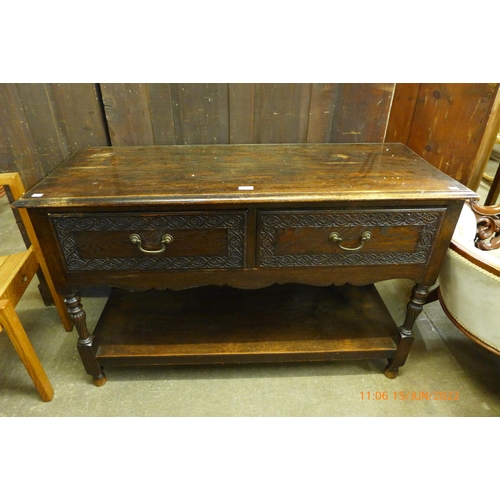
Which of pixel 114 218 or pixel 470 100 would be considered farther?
pixel 470 100

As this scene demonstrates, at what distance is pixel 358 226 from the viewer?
3.43 feet

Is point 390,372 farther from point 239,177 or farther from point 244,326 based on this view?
point 239,177

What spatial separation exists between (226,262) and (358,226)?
428mm

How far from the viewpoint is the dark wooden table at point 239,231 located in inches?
39.0

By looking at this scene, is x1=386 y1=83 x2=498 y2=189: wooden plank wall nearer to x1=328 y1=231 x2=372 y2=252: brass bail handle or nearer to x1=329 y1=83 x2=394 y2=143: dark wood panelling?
x1=329 y1=83 x2=394 y2=143: dark wood panelling

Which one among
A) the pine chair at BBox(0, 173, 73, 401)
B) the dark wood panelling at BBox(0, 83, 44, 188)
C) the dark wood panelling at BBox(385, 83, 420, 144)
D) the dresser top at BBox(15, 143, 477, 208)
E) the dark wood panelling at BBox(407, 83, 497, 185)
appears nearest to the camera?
the dresser top at BBox(15, 143, 477, 208)

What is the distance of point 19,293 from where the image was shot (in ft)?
4.10

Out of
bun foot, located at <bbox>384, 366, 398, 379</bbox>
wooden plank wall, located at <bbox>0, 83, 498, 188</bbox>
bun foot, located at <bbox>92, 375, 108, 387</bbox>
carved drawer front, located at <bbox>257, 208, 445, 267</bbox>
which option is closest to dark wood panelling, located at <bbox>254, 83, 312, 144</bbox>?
wooden plank wall, located at <bbox>0, 83, 498, 188</bbox>

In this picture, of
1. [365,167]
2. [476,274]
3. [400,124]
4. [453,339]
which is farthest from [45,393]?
[400,124]

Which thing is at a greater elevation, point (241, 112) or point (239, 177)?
point (241, 112)

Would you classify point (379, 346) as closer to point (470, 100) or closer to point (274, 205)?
point (274, 205)

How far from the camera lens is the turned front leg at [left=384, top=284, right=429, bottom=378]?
1216 mm

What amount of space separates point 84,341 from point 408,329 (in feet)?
4.02

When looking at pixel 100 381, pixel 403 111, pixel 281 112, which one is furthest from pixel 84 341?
pixel 403 111
